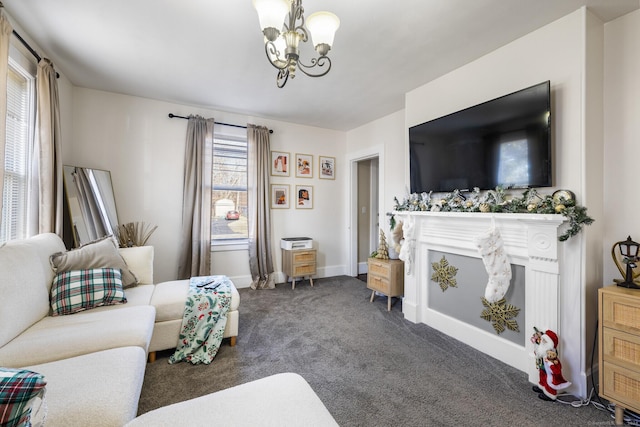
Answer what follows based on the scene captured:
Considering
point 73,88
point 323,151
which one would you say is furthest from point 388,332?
point 73,88

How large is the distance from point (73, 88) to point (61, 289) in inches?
106

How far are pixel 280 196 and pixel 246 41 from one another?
2468 mm

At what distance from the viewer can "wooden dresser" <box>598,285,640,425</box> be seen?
1.49 metres

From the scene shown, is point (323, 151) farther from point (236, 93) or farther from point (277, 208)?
point (236, 93)

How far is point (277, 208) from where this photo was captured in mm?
4430

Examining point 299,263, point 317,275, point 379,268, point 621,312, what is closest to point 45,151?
point 299,263

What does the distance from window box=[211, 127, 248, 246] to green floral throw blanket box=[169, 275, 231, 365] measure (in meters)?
1.80

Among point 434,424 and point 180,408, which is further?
point 434,424

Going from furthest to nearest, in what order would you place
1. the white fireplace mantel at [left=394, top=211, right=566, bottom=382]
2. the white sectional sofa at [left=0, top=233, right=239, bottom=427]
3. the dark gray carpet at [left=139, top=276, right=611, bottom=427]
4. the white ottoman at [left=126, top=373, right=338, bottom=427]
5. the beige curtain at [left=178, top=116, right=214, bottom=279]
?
1. the beige curtain at [left=178, top=116, right=214, bottom=279]
2. the white fireplace mantel at [left=394, top=211, right=566, bottom=382]
3. the dark gray carpet at [left=139, top=276, right=611, bottom=427]
4. the white sectional sofa at [left=0, top=233, right=239, bottom=427]
5. the white ottoman at [left=126, top=373, right=338, bottom=427]

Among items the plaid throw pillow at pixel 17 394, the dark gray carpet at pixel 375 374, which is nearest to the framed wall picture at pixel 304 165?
the dark gray carpet at pixel 375 374

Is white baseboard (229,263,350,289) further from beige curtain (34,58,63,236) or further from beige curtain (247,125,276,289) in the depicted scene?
beige curtain (34,58,63,236)

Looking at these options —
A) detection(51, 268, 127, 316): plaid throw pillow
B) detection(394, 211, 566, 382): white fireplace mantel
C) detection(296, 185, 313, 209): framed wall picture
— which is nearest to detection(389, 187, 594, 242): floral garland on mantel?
detection(394, 211, 566, 382): white fireplace mantel

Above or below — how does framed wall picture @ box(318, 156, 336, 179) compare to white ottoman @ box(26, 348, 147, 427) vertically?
above

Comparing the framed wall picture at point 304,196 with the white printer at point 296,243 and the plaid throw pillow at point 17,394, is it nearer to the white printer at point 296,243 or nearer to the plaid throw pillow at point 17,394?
the white printer at point 296,243
